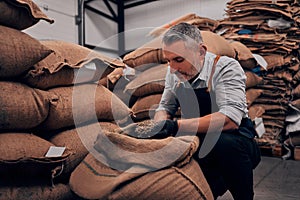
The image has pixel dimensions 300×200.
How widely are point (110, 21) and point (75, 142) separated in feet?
18.8

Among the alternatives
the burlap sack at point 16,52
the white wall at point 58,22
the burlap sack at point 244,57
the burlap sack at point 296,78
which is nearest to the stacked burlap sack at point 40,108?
the burlap sack at point 16,52

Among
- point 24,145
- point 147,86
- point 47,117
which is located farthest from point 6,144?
point 147,86

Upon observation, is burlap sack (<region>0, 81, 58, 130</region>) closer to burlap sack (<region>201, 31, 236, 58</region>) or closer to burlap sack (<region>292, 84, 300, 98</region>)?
burlap sack (<region>201, 31, 236, 58</region>)

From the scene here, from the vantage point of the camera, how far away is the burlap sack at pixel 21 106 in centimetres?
122

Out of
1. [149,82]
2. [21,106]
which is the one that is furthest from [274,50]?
[21,106]

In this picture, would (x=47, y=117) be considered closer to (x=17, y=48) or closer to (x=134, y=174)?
(x=17, y=48)

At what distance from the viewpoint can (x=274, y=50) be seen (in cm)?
308

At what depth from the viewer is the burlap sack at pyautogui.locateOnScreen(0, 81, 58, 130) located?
1.22m

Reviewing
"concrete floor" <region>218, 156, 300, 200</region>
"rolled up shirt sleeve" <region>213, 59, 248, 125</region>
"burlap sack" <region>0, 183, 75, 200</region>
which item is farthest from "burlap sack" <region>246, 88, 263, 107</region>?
"burlap sack" <region>0, 183, 75, 200</region>

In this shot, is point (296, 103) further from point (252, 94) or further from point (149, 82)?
point (149, 82)

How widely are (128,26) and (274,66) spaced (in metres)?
4.40

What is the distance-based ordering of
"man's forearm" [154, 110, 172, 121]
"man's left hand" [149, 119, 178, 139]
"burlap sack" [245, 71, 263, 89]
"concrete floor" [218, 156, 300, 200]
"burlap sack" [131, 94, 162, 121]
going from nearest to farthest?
"man's left hand" [149, 119, 178, 139], "man's forearm" [154, 110, 172, 121], "concrete floor" [218, 156, 300, 200], "burlap sack" [131, 94, 162, 121], "burlap sack" [245, 71, 263, 89]

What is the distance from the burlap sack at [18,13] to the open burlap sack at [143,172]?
0.58 m

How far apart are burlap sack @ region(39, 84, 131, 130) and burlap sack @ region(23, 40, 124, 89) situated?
5 centimetres
